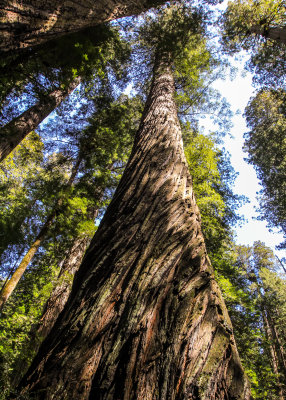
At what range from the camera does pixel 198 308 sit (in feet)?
2.93

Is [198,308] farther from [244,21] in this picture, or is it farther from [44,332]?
[244,21]

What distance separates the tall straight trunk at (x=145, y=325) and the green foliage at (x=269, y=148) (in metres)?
14.6

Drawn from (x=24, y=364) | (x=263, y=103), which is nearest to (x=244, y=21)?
(x=263, y=103)

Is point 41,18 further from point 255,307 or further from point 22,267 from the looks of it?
point 255,307

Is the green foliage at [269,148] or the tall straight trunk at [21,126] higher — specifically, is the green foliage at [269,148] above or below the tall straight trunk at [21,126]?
above

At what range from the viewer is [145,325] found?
33.5 inches

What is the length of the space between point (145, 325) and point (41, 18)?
3.92 m

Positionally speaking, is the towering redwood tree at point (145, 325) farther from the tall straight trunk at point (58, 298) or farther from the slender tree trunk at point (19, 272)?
the tall straight trunk at point (58, 298)

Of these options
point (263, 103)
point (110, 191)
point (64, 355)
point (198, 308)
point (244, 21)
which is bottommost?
point (64, 355)

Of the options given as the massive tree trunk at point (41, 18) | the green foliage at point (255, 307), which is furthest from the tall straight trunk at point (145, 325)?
the green foliage at point (255, 307)

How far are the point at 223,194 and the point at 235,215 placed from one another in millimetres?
1308

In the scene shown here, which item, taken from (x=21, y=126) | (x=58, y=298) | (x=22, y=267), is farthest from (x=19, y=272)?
(x=21, y=126)

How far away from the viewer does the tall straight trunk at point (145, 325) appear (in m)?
0.72

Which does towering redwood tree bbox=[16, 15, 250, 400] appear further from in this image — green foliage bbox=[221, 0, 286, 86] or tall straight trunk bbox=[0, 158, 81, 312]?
green foliage bbox=[221, 0, 286, 86]
